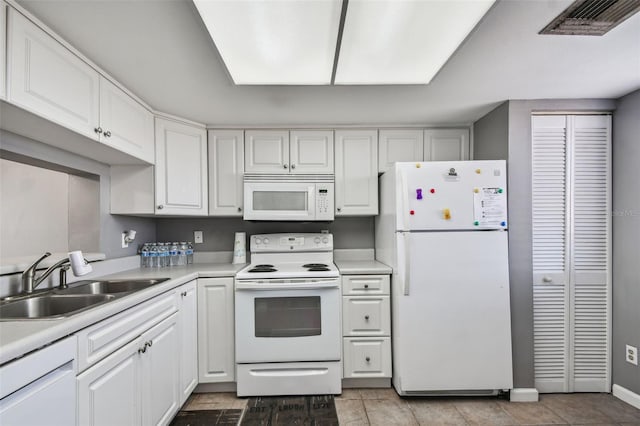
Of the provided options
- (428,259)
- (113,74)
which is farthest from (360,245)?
(113,74)

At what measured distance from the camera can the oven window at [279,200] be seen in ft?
8.80

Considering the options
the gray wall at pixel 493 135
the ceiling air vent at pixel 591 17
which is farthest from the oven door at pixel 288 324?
the ceiling air vent at pixel 591 17

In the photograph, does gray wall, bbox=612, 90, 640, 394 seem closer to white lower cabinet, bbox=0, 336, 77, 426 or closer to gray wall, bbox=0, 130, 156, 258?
white lower cabinet, bbox=0, 336, 77, 426

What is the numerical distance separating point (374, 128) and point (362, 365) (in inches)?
75.5

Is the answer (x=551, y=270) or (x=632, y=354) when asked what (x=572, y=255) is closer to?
(x=551, y=270)

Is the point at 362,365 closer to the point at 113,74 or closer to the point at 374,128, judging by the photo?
the point at 374,128

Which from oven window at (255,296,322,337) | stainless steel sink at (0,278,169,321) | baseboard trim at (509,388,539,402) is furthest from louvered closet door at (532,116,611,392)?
stainless steel sink at (0,278,169,321)

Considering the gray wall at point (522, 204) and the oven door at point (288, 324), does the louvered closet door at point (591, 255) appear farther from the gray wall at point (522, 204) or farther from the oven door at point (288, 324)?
the oven door at point (288, 324)

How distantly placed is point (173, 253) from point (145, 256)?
0.69 ft

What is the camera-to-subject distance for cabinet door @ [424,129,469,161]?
277cm

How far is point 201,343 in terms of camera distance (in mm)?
2324

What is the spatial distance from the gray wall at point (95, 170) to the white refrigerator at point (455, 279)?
83.9 inches

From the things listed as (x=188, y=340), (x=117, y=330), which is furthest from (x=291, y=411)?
(x=117, y=330)

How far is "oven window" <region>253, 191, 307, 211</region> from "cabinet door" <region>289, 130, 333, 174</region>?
0.23 m
